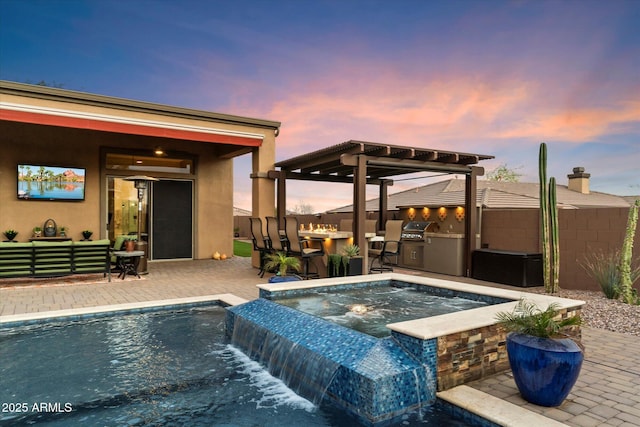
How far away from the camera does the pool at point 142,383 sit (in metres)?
2.79

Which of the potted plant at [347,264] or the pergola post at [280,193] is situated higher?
the pergola post at [280,193]

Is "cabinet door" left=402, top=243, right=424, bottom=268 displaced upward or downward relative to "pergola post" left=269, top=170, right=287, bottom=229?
downward

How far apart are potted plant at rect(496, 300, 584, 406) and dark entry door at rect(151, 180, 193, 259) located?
11001 mm

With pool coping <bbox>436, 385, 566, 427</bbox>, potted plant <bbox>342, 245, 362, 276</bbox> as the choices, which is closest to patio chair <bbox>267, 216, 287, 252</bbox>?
potted plant <bbox>342, 245, 362, 276</bbox>

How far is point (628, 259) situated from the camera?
615 centimetres

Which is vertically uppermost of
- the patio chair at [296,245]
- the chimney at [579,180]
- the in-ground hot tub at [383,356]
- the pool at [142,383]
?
the chimney at [579,180]

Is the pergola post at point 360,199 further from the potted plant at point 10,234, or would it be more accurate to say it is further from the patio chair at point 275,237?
the potted plant at point 10,234

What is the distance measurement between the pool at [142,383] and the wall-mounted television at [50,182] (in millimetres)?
6343

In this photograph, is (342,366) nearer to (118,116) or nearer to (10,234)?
(118,116)

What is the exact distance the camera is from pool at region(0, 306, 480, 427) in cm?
279

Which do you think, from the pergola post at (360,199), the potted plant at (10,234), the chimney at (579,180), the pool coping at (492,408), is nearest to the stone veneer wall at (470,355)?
the pool coping at (492,408)

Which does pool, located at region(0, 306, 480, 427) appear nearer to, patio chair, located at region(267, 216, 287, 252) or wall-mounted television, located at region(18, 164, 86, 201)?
patio chair, located at region(267, 216, 287, 252)

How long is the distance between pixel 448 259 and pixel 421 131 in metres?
9.73

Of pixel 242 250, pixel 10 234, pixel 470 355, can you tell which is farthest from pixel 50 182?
pixel 470 355
